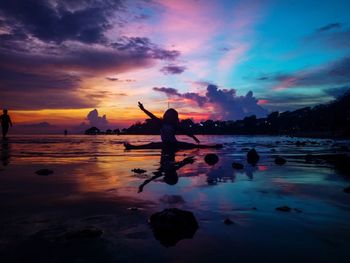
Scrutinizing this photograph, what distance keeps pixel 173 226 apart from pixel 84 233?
1.20 meters

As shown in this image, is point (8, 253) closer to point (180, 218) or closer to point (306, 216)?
point (180, 218)

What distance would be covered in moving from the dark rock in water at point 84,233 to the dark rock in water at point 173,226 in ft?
2.51

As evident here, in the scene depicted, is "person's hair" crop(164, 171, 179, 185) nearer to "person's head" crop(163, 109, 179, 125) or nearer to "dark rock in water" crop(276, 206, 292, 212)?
"dark rock in water" crop(276, 206, 292, 212)

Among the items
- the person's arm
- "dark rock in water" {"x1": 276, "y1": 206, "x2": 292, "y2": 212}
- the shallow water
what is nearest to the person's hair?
the shallow water

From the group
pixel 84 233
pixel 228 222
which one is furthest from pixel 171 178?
pixel 84 233

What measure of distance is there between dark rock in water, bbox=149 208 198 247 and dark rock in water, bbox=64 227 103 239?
766mm

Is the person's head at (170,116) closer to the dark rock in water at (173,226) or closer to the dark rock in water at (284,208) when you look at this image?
the dark rock in water at (284,208)

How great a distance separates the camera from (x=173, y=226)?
450 cm

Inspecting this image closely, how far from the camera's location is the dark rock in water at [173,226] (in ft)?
13.9

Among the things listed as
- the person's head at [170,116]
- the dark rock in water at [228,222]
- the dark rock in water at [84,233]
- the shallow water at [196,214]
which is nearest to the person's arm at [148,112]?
the person's head at [170,116]

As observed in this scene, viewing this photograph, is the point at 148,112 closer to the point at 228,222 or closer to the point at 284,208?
the point at 284,208

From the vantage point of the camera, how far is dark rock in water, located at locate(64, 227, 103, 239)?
4.14m

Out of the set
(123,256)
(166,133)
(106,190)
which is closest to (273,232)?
(123,256)

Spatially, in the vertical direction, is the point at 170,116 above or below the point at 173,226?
above
